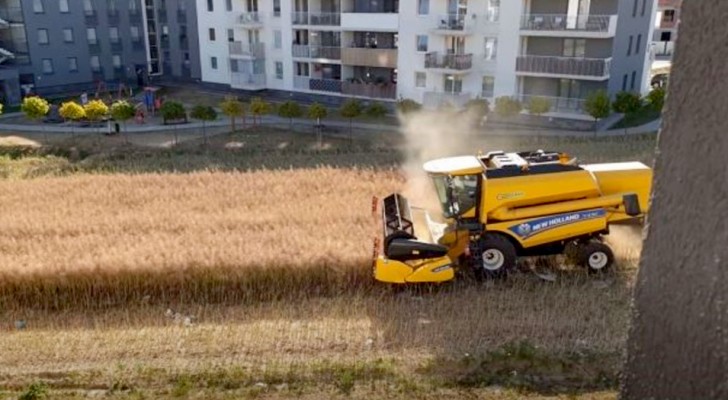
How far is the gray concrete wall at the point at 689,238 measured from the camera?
1.26 m

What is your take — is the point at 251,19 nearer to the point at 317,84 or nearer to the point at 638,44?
the point at 317,84

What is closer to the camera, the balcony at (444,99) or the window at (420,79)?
the balcony at (444,99)

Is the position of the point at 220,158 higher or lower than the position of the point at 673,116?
lower

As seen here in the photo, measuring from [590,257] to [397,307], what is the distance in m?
3.84

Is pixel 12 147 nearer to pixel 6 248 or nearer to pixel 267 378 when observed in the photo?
pixel 6 248

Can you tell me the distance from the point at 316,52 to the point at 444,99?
9.47m

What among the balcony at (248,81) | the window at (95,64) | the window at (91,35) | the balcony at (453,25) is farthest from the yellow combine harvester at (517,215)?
the window at (91,35)

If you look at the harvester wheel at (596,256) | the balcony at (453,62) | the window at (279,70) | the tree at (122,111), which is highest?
the balcony at (453,62)

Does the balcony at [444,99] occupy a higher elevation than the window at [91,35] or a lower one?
lower

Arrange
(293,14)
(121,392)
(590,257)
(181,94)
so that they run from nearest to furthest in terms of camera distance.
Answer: (121,392) → (590,257) → (293,14) → (181,94)

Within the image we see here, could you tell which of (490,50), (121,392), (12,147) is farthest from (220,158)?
(121,392)

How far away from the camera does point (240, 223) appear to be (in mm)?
14773

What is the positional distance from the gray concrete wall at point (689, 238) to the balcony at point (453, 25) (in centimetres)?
3268

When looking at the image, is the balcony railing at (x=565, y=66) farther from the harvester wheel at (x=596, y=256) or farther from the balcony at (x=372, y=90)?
the harvester wheel at (x=596, y=256)
